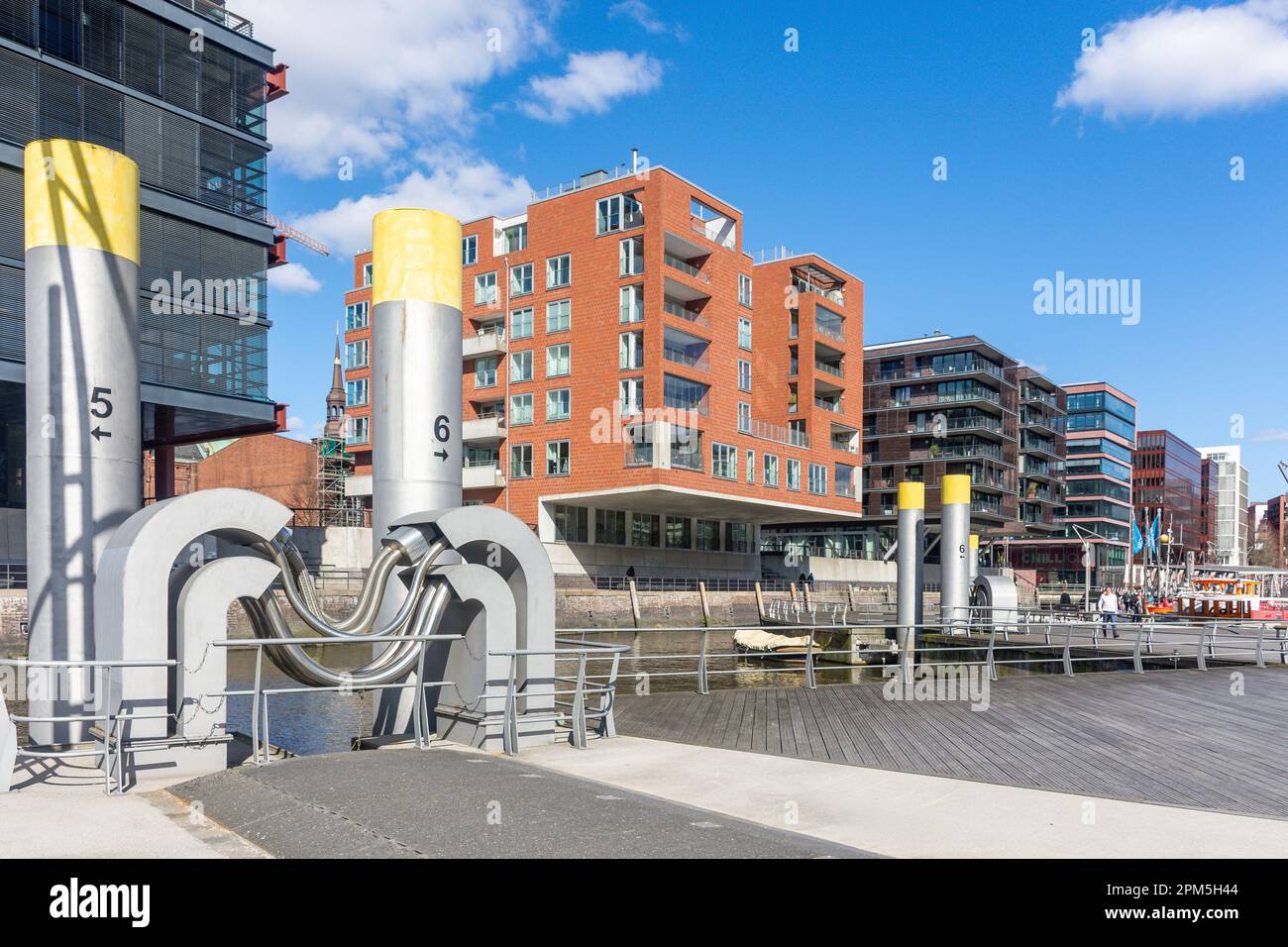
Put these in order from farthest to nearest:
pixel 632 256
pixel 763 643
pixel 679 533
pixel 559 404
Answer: pixel 679 533
pixel 559 404
pixel 632 256
pixel 763 643

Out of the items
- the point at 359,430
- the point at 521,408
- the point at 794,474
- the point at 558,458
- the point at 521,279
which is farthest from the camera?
the point at 359,430

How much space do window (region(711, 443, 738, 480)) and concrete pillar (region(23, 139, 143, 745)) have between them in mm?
40123

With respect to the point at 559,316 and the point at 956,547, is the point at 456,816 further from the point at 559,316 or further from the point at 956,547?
the point at 559,316

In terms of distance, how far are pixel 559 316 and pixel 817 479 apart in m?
19.4

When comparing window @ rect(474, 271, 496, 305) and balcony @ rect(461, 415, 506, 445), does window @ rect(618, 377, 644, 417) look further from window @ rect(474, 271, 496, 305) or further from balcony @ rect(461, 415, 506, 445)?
window @ rect(474, 271, 496, 305)

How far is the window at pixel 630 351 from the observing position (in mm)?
48031

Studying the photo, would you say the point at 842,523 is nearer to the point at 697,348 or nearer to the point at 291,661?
the point at 697,348

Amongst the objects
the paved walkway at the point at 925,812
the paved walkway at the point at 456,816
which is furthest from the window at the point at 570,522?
the paved walkway at the point at 456,816

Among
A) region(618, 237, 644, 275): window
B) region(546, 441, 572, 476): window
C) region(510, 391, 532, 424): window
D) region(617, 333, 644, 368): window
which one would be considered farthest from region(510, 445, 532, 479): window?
region(618, 237, 644, 275): window

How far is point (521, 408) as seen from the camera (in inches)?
2073

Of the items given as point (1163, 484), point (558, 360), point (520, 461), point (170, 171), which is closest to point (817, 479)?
point (558, 360)

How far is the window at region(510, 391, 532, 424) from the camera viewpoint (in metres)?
52.3
